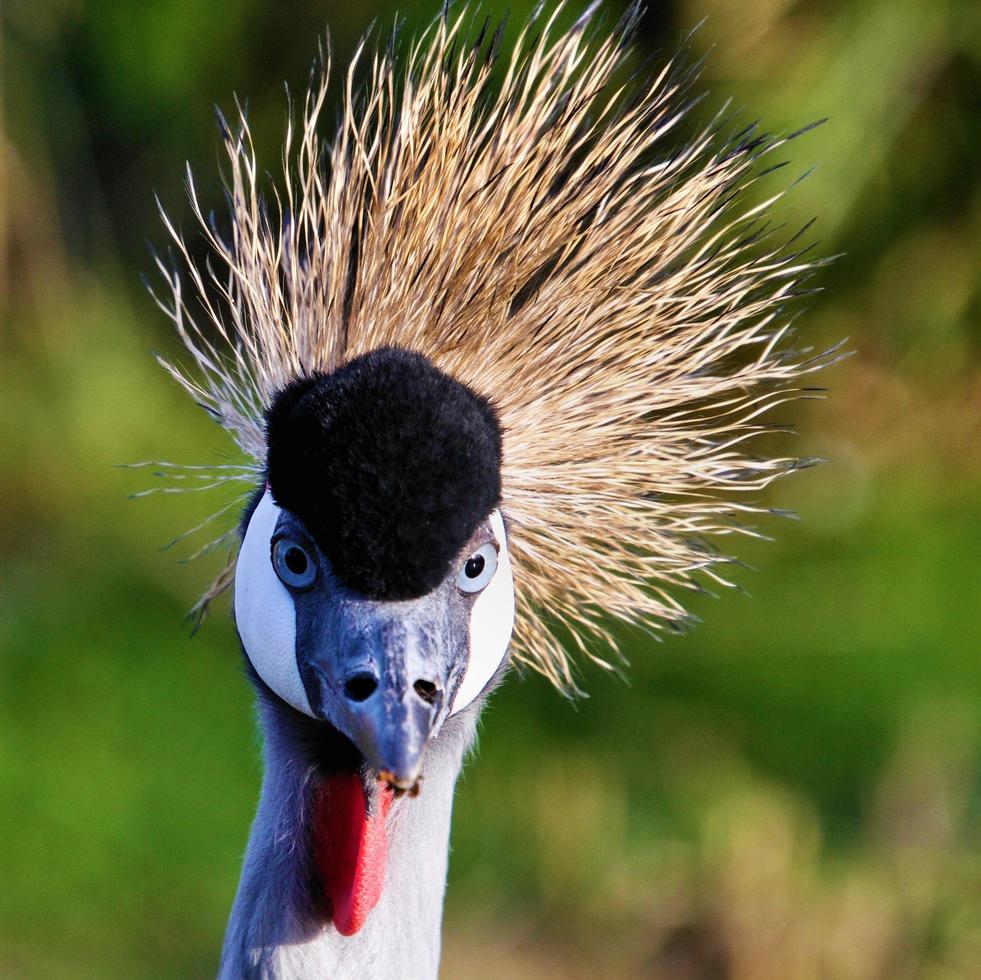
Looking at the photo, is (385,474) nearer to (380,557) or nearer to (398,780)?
(380,557)

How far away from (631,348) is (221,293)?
37 cm

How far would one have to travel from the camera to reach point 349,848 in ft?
3.71

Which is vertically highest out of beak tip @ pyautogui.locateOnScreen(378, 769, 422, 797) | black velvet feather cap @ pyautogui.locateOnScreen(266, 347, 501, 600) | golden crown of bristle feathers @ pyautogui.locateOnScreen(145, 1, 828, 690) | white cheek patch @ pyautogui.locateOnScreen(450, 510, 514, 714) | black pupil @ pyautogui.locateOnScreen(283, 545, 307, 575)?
golden crown of bristle feathers @ pyautogui.locateOnScreen(145, 1, 828, 690)

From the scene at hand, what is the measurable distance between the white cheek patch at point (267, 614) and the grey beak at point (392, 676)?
5 centimetres

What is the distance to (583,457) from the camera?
1.29m

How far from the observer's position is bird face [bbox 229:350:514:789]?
101 centimetres

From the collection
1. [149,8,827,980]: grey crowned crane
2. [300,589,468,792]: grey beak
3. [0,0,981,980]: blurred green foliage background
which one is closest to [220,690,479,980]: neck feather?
[149,8,827,980]: grey crowned crane

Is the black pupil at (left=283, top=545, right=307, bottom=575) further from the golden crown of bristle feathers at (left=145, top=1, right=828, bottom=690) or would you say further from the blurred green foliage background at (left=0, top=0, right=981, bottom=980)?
the blurred green foliage background at (left=0, top=0, right=981, bottom=980)

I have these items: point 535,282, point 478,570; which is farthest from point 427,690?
point 535,282

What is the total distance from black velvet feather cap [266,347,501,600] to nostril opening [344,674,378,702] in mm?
67

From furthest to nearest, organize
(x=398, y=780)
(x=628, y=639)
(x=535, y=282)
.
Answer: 1. (x=628, y=639)
2. (x=535, y=282)
3. (x=398, y=780)

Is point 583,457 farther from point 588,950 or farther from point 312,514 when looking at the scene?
point 588,950

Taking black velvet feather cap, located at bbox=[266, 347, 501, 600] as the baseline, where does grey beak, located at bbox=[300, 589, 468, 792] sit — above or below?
below

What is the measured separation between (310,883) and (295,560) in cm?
27
